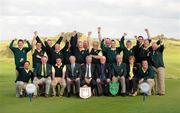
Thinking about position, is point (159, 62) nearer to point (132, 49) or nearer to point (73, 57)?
point (132, 49)

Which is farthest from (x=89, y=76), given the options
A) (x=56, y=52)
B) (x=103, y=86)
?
(x=56, y=52)

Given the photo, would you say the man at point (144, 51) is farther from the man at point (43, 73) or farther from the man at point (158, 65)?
the man at point (43, 73)

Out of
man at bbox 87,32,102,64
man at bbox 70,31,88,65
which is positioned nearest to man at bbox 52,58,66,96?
man at bbox 70,31,88,65

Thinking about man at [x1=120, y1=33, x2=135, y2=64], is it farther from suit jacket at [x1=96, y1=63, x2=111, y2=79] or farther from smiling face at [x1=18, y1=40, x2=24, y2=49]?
smiling face at [x1=18, y1=40, x2=24, y2=49]

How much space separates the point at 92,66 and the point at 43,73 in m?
1.72

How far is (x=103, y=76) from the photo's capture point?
56.4 ft

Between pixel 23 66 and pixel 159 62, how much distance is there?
4.84m

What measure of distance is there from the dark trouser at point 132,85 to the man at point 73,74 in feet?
5.62

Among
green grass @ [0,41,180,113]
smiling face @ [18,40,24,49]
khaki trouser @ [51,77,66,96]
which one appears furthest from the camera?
smiling face @ [18,40,24,49]

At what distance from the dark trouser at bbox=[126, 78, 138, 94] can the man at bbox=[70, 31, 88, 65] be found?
5.82 ft

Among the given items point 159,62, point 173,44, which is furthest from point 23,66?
point 173,44

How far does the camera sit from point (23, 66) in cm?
1745

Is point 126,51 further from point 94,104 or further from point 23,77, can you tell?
point 23,77

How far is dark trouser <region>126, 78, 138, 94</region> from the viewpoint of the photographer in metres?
17.0
